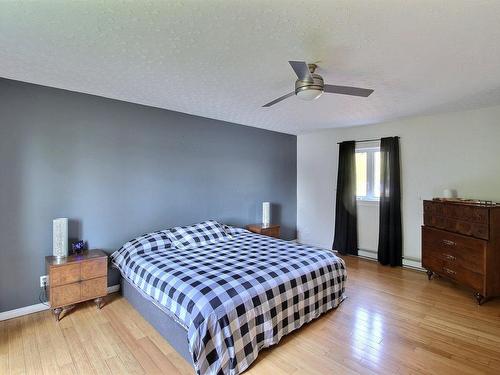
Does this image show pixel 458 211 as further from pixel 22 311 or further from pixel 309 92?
pixel 22 311

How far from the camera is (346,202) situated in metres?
4.60

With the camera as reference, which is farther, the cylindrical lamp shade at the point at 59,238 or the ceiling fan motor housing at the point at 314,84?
the cylindrical lamp shade at the point at 59,238

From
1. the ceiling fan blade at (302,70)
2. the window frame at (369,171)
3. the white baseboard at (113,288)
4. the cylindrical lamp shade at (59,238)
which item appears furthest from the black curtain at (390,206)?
the cylindrical lamp shade at (59,238)

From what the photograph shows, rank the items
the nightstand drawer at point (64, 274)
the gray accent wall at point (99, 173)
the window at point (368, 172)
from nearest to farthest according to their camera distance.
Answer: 1. the nightstand drawer at point (64, 274)
2. the gray accent wall at point (99, 173)
3. the window at point (368, 172)

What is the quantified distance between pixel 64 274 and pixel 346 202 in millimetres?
4095

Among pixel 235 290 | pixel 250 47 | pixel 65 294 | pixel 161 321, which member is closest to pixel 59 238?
pixel 65 294

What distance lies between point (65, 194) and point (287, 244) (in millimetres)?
2567

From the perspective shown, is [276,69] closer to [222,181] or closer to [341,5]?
[341,5]

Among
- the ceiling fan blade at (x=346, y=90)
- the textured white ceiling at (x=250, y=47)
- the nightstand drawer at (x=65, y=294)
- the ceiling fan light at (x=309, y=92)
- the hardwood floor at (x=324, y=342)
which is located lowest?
the hardwood floor at (x=324, y=342)

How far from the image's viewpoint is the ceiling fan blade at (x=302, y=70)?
165cm

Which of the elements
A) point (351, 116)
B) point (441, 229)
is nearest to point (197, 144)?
point (351, 116)

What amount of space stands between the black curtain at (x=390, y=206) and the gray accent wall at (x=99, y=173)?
2.24 metres

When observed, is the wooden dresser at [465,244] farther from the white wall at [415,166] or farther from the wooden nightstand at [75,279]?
the wooden nightstand at [75,279]

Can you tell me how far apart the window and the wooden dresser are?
3.16ft
